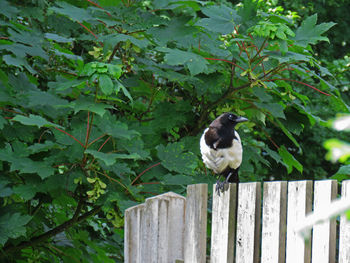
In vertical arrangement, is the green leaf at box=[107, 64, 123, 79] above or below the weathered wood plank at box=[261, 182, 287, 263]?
above

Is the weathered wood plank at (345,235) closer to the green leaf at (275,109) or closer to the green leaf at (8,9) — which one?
the green leaf at (275,109)

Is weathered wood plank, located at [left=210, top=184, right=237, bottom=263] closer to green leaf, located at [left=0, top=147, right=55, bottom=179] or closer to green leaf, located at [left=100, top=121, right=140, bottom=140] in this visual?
green leaf, located at [left=100, top=121, right=140, bottom=140]

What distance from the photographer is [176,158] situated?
335cm

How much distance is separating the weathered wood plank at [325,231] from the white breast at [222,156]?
5.42 ft

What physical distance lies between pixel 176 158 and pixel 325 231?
1.73 m

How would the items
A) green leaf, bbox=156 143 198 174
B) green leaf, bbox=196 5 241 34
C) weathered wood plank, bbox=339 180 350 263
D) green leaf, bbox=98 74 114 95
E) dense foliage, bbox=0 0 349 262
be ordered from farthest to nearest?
green leaf, bbox=196 5 241 34, green leaf, bbox=156 143 198 174, dense foliage, bbox=0 0 349 262, green leaf, bbox=98 74 114 95, weathered wood plank, bbox=339 180 350 263

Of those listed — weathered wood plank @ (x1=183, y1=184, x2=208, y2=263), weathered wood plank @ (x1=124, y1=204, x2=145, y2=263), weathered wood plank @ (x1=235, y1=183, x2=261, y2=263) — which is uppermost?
weathered wood plank @ (x1=235, y1=183, x2=261, y2=263)

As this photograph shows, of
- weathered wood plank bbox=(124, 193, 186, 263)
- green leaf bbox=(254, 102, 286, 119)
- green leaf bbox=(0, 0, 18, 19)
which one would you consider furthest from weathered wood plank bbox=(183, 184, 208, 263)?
green leaf bbox=(0, 0, 18, 19)

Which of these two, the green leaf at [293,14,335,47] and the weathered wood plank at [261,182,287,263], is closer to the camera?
the weathered wood plank at [261,182,287,263]

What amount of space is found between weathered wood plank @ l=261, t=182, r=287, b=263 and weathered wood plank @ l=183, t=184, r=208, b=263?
15.9 inches

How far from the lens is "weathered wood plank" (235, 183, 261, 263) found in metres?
1.98

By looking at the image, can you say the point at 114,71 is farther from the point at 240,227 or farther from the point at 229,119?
the point at 240,227

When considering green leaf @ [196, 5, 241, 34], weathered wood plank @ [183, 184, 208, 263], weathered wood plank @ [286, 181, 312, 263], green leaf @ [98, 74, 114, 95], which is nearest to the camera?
weathered wood plank @ [286, 181, 312, 263]

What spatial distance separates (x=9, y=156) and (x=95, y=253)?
1.49m
